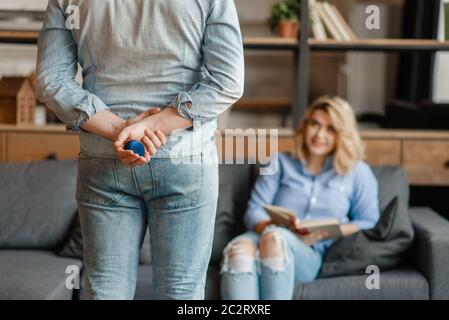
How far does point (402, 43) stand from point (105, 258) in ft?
7.41

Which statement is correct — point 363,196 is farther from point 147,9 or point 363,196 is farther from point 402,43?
point 147,9

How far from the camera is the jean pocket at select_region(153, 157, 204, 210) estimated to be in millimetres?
1441

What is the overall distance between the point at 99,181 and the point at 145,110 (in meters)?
0.16

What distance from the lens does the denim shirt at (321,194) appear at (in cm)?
299

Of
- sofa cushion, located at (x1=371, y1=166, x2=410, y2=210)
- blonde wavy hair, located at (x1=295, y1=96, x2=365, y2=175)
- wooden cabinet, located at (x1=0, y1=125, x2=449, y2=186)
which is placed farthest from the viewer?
wooden cabinet, located at (x1=0, y1=125, x2=449, y2=186)

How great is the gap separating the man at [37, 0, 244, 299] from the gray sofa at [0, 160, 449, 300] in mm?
1163

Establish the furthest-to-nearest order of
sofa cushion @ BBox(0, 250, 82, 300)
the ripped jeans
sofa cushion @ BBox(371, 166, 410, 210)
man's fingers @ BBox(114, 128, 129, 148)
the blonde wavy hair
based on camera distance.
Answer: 1. sofa cushion @ BBox(371, 166, 410, 210)
2. the blonde wavy hair
3. the ripped jeans
4. sofa cushion @ BBox(0, 250, 82, 300)
5. man's fingers @ BBox(114, 128, 129, 148)

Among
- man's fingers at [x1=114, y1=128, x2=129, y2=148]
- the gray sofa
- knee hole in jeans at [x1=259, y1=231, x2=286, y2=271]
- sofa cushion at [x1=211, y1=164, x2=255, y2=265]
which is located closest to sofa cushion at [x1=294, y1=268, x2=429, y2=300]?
the gray sofa

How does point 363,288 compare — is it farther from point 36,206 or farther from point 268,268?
point 36,206

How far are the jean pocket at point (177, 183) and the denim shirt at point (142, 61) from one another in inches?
1.1

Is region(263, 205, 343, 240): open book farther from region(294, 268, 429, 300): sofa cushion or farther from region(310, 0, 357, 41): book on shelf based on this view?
region(310, 0, 357, 41): book on shelf

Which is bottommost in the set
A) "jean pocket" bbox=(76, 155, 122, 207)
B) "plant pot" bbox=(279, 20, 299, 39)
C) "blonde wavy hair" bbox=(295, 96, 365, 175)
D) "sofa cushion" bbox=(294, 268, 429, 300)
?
"sofa cushion" bbox=(294, 268, 429, 300)
